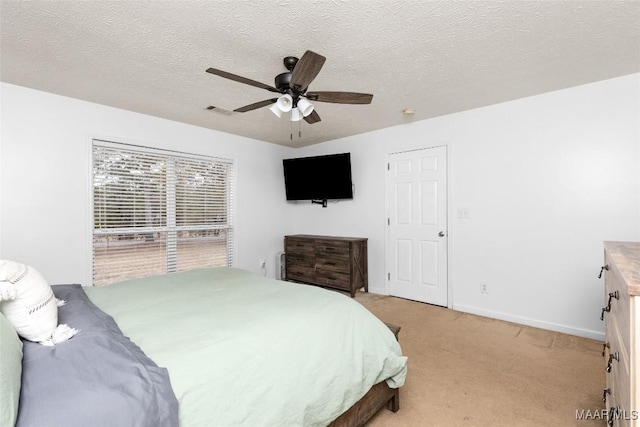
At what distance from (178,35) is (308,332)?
2013 mm

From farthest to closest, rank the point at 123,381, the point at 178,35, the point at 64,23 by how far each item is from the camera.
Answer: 1. the point at 178,35
2. the point at 64,23
3. the point at 123,381

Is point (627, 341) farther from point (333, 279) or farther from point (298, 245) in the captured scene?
point (298, 245)

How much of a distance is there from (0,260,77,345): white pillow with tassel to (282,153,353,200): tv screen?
12.1ft

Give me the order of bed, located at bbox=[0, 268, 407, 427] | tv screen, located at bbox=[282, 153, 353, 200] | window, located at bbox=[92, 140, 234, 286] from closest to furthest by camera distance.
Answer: bed, located at bbox=[0, 268, 407, 427] → window, located at bbox=[92, 140, 234, 286] → tv screen, located at bbox=[282, 153, 353, 200]

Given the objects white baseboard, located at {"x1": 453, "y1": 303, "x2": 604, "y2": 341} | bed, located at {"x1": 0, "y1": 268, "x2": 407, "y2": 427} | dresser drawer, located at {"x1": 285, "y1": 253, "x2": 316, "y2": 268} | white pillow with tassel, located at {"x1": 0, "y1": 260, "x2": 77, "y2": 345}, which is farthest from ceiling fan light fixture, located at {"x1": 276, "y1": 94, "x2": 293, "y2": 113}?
white baseboard, located at {"x1": 453, "y1": 303, "x2": 604, "y2": 341}

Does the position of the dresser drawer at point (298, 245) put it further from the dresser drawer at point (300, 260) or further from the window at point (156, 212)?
the window at point (156, 212)

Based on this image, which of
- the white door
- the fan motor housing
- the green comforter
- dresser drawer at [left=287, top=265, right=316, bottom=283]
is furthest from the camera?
dresser drawer at [left=287, top=265, right=316, bottom=283]

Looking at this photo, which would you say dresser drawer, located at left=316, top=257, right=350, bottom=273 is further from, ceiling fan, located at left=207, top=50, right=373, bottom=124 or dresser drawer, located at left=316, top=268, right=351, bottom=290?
ceiling fan, located at left=207, top=50, right=373, bottom=124

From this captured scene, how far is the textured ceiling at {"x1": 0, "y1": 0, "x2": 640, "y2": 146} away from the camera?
5.74 ft

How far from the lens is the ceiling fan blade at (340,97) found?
2172 millimetres

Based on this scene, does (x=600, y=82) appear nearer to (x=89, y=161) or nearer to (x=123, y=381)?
(x=123, y=381)

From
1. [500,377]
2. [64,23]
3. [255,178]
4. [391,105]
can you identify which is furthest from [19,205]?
[500,377]

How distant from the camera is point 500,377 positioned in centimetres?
222

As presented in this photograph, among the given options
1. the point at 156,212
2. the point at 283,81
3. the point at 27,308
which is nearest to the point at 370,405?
the point at 27,308
